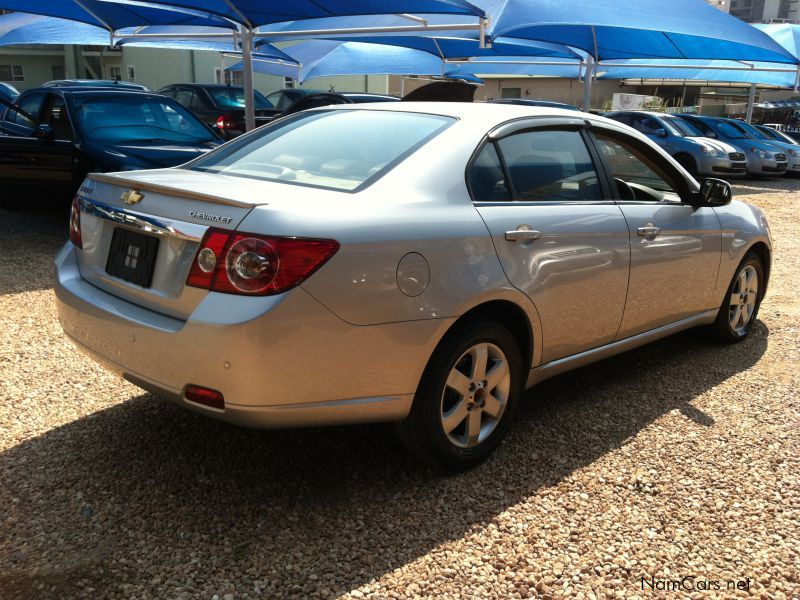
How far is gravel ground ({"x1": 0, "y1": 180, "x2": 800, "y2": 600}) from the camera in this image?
2.54 m

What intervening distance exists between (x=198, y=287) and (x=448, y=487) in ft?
4.39

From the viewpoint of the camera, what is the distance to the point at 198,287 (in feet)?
8.46

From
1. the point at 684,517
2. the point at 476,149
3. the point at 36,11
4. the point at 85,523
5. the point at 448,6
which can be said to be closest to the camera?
the point at 85,523

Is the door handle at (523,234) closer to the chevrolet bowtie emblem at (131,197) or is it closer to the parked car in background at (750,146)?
the chevrolet bowtie emblem at (131,197)

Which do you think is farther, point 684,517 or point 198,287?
point 684,517

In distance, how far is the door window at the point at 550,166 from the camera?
335 centimetres

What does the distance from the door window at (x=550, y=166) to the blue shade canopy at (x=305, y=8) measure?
3.78 metres

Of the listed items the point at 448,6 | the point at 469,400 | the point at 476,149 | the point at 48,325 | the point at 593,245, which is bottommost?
the point at 48,325

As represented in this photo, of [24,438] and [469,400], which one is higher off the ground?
[469,400]

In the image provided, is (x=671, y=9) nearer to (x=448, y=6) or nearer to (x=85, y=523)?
(x=448, y=6)

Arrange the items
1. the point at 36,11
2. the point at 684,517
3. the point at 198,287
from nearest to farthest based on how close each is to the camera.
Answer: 1. the point at 198,287
2. the point at 684,517
3. the point at 36,11

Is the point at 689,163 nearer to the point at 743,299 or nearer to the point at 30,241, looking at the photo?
the point at 743,299

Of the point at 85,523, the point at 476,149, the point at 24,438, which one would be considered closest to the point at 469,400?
the point at 476,149

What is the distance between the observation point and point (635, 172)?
14.5 ft
